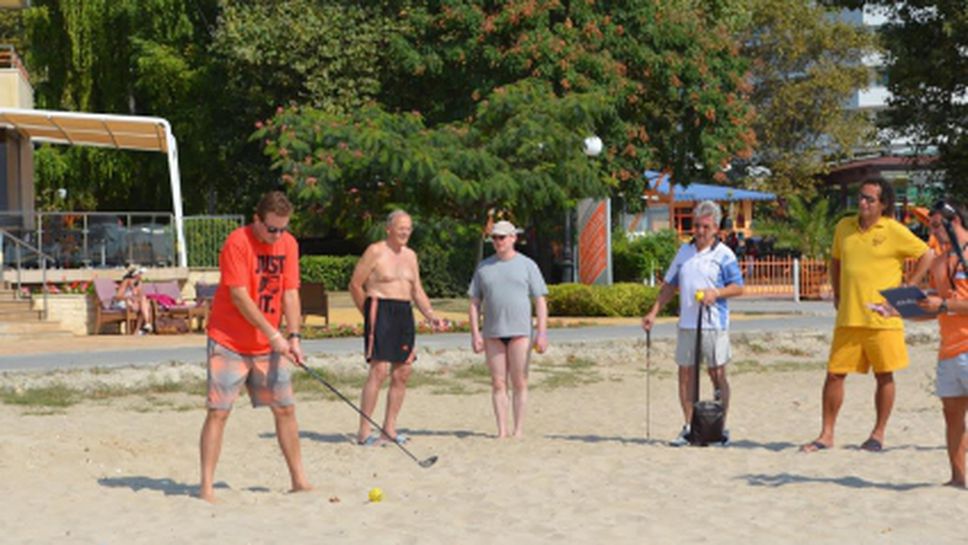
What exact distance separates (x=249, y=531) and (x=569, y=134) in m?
16.5

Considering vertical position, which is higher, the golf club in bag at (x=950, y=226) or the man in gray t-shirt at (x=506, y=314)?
the golf club in bag at (x=950, y=226)

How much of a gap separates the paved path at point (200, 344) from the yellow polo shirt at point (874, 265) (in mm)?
8815

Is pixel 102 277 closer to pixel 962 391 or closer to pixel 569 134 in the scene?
pixel 569 134

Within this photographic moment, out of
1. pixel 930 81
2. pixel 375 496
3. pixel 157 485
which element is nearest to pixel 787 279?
pixel 930 81

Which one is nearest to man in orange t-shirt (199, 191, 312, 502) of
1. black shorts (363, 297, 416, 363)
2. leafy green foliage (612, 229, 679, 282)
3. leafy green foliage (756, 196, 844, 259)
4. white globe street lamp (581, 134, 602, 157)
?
black shorts (363, 297, 416, 363)

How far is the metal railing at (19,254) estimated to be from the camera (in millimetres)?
24172

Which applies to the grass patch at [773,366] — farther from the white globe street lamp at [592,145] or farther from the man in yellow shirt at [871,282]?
the man in yellow shirt at [871,282]

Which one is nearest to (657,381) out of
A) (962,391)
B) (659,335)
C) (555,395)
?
(555,395)

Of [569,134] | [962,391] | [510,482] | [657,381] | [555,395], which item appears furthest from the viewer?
[569,134]

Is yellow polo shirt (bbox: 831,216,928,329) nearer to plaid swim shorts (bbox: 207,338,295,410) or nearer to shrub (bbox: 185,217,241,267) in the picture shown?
plaid swim shorts (bbox: 207,338,295,410)

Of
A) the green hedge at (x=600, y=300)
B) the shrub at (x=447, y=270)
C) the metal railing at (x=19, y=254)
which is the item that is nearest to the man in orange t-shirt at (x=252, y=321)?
the metal railing at (x=19, y=254)

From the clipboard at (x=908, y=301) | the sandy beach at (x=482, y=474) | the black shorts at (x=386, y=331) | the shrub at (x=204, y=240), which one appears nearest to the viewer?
the sandy beach at (x=482, y=474)

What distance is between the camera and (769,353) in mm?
20719

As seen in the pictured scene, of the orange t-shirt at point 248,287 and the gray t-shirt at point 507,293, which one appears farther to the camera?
the gray t-shirt at point 507,293
